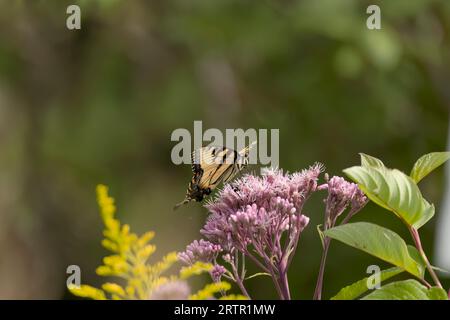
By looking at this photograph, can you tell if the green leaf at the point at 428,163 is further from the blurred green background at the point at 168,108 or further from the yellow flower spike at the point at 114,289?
the blurred green background at the point at 168,108

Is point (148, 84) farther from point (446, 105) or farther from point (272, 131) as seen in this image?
point (446, 105)

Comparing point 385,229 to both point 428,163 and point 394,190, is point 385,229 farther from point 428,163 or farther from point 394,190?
point 428,163

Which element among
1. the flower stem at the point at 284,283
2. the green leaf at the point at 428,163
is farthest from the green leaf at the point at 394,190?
the flower stem at the point at 284,283

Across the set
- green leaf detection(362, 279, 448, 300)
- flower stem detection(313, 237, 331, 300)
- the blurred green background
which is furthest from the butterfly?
the blurred green background

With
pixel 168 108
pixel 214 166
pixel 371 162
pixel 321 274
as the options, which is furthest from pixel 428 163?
pixel 168 108

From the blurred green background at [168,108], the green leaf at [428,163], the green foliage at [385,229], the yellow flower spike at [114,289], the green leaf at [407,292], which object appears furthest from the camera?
the blurred green background at [168,108]

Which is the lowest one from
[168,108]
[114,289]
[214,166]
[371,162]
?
[114,289]

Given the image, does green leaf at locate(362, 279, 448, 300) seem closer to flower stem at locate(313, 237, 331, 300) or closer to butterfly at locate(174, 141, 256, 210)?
flower stem at locate(313, 237, 331, 300)
